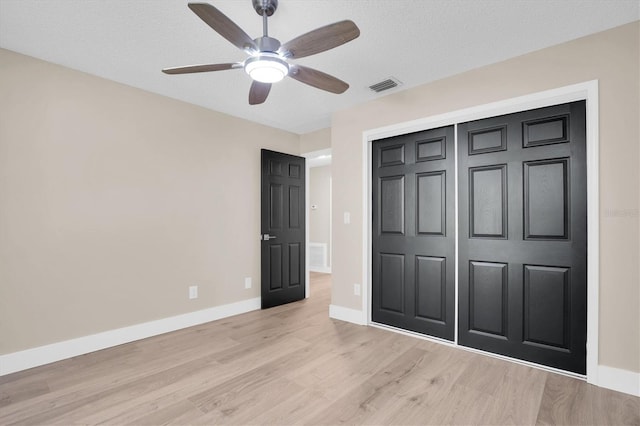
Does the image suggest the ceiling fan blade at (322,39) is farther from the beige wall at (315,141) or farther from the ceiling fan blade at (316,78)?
the beige wall at (315,141)

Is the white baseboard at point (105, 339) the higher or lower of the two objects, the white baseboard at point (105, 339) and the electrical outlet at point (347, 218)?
the lower

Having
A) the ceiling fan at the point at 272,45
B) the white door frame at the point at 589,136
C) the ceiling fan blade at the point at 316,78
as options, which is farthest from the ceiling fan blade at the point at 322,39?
the white door frame at the point at 589,136

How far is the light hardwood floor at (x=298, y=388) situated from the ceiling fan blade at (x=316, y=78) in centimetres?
212

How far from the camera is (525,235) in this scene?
2.62 meters

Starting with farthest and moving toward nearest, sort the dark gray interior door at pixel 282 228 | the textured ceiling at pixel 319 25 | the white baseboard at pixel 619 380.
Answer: the dark gray interior door at pixel 282 228
the white baseboard at pixel 619 380
the textured ceiling at pixel 319 25

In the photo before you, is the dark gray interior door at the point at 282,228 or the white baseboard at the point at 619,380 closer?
the white baseboard at the point at 619,380

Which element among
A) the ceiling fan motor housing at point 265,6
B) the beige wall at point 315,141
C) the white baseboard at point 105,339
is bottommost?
the white baseboard at point 105,339

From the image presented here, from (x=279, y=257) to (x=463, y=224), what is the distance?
253cm

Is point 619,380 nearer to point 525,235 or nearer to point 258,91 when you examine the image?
point 525,235

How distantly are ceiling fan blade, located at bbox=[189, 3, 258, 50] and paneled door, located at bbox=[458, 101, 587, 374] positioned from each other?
7.02 ft

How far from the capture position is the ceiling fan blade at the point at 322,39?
1589 millimetres

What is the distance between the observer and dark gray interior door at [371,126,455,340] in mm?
3057

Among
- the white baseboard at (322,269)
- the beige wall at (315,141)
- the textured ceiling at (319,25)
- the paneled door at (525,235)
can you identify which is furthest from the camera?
the white baseboard at (322,269)

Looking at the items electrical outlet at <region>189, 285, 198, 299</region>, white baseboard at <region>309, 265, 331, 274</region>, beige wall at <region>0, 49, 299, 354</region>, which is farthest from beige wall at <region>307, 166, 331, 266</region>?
electrical outlet at <region>189, 285, 198, 299</region>
